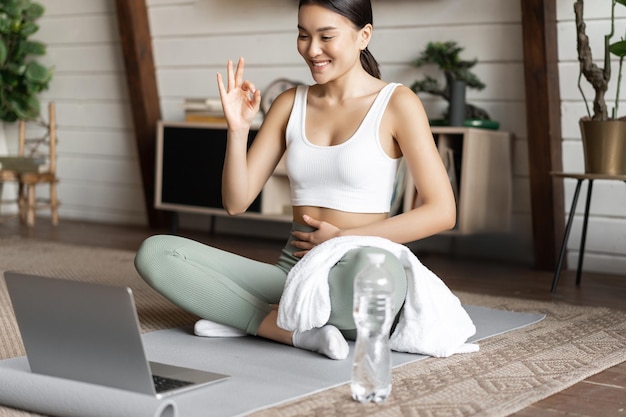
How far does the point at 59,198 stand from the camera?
223 inches

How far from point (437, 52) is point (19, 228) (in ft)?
7.68

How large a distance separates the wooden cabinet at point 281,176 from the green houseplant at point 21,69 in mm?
1108

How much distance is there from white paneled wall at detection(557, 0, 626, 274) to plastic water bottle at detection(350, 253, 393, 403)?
2.25 meters

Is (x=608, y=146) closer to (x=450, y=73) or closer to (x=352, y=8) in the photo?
(x=450, y=73)

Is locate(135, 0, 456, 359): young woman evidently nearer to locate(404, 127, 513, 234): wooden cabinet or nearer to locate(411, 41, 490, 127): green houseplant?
locate(404, 127, 513, 234): wooden cabinet

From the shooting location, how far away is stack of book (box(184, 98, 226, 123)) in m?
4.55

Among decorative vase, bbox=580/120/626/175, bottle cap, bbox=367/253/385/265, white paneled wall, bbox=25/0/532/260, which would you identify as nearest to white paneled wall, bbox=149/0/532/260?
white paneled wall, bbox=25/0/532/260

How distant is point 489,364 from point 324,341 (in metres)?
0.35

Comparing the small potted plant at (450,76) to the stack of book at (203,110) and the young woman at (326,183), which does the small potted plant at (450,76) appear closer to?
the stack of book at (203,110)

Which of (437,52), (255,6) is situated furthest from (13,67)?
(437,52)

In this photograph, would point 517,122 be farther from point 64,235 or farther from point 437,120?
point 64,235

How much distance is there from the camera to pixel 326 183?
217 cm

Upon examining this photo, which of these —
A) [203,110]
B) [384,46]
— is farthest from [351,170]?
[203,110]

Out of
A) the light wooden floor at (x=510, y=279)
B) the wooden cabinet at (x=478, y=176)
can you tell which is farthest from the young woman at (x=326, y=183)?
the wooden cabinet at (x=478, y=176)
